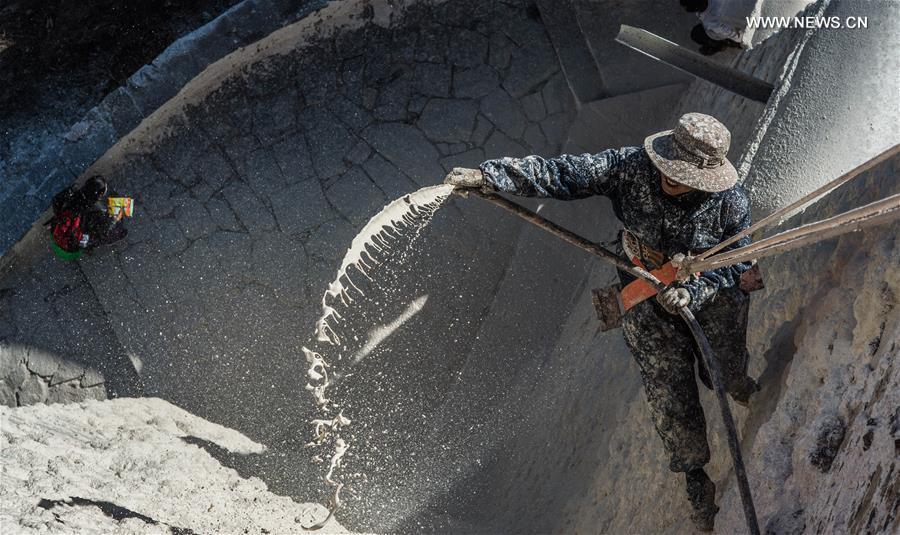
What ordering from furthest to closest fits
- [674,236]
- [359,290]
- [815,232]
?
[359,290], [674,236], [815,232]

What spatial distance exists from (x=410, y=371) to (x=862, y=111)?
8.79ft

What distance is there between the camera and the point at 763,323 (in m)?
4.16

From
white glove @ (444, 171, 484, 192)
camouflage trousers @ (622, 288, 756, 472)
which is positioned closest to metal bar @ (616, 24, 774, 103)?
camouflage trousers @ (622, 288, 756, 472)

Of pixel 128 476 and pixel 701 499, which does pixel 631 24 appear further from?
pixel 128 476

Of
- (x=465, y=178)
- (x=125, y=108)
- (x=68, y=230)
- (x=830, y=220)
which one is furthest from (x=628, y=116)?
(x=68, y=230)

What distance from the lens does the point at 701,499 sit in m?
3.84

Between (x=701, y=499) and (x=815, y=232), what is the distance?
1.23 metres

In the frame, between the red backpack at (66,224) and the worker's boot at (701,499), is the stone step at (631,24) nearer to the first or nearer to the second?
the worker's boot at (701,499)

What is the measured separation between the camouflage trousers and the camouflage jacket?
0.12 meters

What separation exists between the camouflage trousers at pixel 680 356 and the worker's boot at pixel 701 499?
54mm

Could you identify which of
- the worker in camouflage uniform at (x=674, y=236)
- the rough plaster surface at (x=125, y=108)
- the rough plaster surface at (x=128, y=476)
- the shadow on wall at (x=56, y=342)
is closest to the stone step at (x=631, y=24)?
the rough plaster surface at (x=125, y=108)

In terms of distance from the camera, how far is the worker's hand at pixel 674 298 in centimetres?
355

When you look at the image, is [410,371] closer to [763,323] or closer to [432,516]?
[432,516]

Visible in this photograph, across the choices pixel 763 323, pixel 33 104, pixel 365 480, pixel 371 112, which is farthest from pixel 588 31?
pixel 33 104
